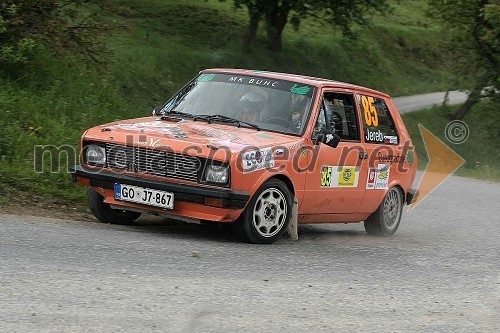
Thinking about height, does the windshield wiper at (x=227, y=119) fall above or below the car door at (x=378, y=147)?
above

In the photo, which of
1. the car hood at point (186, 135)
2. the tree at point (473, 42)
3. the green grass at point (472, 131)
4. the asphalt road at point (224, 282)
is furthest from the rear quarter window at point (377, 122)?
the tree at point (473, 42)

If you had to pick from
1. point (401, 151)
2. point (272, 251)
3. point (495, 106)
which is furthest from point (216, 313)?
point (495, 106)

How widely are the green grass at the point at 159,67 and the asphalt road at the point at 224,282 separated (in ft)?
8.62

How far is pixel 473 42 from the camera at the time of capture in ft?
103

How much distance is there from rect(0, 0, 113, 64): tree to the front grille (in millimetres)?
6062

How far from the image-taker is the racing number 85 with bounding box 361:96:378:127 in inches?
405

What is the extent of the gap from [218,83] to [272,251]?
241 cm

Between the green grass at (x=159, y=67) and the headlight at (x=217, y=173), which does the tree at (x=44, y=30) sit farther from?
the headlight at (x=217, y=173)

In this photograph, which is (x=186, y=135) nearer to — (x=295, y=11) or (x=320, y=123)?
(x=320, y=123)

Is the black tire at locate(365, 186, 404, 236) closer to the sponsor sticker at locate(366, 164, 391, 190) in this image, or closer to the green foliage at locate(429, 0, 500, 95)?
the sponsor sticker at locate(366, 164, 391, 190)

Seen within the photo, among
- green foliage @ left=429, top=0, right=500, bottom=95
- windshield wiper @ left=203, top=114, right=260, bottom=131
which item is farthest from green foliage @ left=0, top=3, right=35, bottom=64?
green foliage @ left=429, top=0, right=500, bottom=95

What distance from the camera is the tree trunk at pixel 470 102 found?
106ft

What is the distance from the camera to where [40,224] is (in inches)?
338

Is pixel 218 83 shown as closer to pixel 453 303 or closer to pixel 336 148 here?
pixel 336 148
